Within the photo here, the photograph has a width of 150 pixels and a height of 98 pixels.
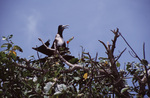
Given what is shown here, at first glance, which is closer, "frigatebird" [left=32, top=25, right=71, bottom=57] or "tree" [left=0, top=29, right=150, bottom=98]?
"tree" [left=0, top=29, right=150, bottom=98]

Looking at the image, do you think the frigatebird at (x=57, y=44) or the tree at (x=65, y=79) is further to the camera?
the frigatebird at (x=57, y=44)

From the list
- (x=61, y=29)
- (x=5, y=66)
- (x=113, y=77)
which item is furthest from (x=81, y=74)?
(x=61, y=29)

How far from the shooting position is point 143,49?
1082 millimetres

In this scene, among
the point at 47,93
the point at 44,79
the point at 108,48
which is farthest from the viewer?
the point at 108,48

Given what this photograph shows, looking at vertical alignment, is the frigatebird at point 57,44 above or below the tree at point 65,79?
above

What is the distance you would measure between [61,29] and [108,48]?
203cm

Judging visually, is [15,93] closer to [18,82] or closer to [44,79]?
[18,82]

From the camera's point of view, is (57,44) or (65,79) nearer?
(65,79)

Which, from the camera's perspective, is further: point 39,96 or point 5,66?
point 5,66

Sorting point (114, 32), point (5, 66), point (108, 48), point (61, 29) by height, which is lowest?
Answer: point (5, 66)

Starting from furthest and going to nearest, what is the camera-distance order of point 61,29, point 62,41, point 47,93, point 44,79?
1. point 61,29
2. point 62,41
3. point 44,79
4. point 47,93

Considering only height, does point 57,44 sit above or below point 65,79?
above

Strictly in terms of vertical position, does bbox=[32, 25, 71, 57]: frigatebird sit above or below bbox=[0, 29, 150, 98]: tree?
above

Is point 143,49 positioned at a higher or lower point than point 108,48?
lower
